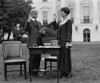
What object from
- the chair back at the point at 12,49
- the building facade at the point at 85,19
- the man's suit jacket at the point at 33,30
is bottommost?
the chair back at the point at 12,49

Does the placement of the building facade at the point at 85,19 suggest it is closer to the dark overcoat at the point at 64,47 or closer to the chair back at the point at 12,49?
the chair back at the point at 12,49

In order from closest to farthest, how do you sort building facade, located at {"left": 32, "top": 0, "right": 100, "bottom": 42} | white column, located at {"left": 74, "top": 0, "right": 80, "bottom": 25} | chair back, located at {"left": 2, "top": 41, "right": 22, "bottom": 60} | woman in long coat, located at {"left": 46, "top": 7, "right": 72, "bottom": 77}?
woman in long coat, located at {"left": 46, "top": 7, "right": 72, "bottom": 77}, chair back, located at {"left": 2, "top": 41, "right": 22, "bottom": 60}, building facade, located at {"left": 32, "top": 0, "right": 100, "bottom": 42}, white column, located at {"left": 74, "top": 0, "right": 80, "bottom": 25}

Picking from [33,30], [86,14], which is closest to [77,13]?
[86,14]

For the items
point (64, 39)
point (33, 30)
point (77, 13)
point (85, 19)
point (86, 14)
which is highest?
point (77, 13)

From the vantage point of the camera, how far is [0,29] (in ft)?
119

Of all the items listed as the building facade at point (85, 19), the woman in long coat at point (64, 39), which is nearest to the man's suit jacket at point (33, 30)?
the woman in long coat at point (64, 39)

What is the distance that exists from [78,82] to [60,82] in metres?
0.52

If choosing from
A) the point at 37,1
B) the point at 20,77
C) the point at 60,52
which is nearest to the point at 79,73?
the point at 60,52

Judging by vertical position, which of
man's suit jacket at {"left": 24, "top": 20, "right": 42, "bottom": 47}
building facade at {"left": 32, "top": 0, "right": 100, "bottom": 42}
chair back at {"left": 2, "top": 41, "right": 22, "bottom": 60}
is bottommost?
chair back at {"left": 2, "top": 41, "right": 22, "bottom": 60}

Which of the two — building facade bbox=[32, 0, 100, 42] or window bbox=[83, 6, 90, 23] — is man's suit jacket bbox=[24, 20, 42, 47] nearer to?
building facade bbox=[32, 0, 100, 42]

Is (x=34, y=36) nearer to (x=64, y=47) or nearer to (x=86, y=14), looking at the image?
(x=64, y=47)

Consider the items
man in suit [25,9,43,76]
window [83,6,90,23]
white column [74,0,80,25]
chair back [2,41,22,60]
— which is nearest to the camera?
man in suit [25,9,43,76]

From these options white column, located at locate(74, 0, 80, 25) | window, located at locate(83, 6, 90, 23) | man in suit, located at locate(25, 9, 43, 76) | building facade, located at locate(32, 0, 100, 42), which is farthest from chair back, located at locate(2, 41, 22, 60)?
window, located at locate(83, 6, 90, 23)

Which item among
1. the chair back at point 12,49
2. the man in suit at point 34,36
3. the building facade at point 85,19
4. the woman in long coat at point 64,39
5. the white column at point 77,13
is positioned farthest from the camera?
the white column at point 77,13
